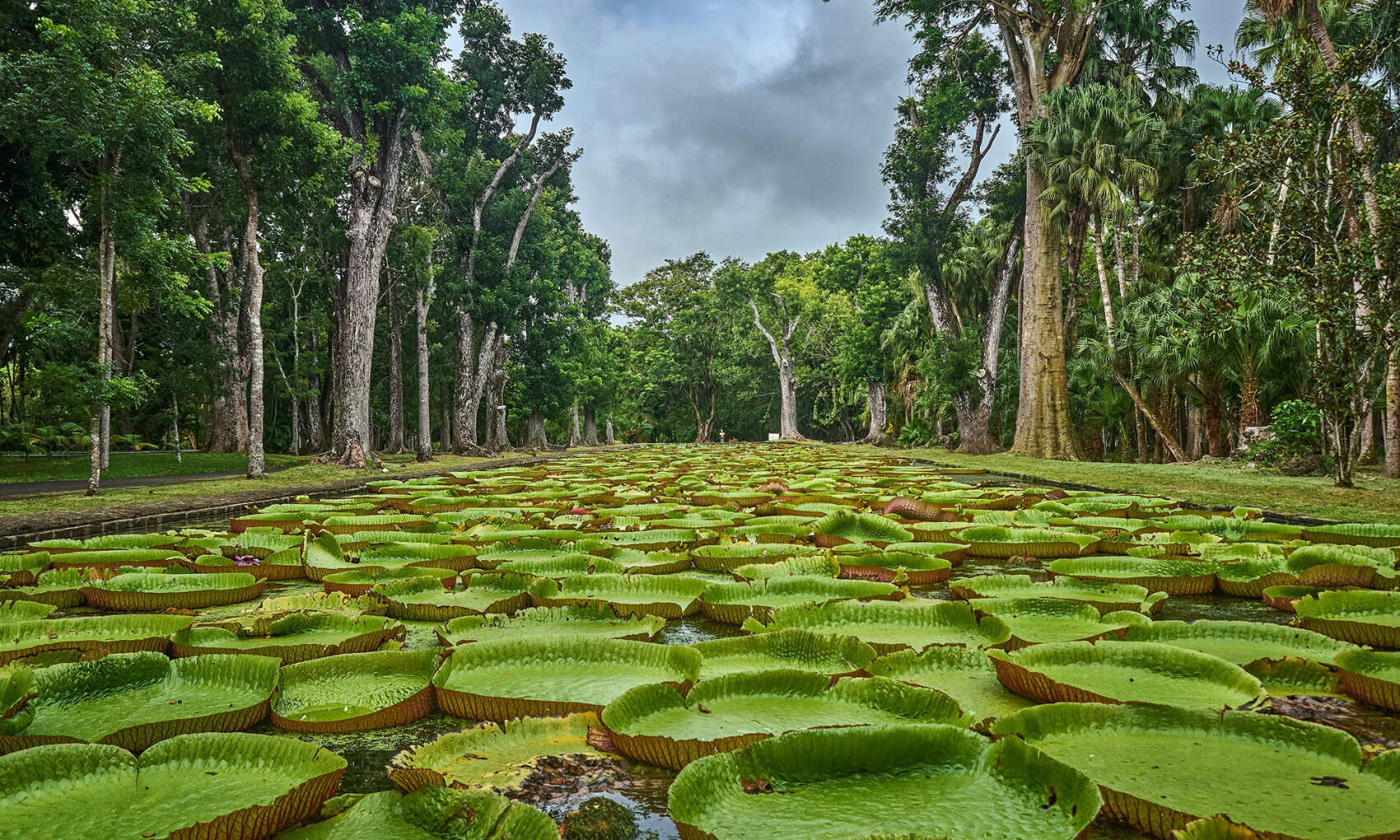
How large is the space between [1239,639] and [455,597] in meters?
2.10

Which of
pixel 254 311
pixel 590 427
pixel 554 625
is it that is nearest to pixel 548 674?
pixel 554 625

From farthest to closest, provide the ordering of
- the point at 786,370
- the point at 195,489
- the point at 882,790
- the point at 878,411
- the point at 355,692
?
the point at 786,370 → the point at 878,411 → the point at 195,489 → the point at 355,692 → the point at 882,790

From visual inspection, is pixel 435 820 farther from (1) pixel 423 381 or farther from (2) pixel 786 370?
(2) pixel 786 370

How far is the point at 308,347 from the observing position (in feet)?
72.1

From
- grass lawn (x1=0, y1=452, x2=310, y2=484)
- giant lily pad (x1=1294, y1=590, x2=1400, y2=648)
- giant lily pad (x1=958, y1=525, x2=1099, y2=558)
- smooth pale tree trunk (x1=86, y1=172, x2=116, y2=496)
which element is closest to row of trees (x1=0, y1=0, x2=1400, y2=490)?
smooth pale tree trunk (x1=86, y1=172, x2=116, y2=496)

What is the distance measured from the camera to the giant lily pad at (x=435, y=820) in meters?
0.79

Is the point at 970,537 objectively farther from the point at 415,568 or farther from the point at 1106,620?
the point at 415,568

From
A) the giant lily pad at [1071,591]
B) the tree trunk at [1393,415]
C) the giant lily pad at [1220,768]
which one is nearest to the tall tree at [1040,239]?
the tree trunk at [1393,415]

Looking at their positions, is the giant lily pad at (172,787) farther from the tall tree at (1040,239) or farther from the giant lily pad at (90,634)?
the tall tree at (1040,239)

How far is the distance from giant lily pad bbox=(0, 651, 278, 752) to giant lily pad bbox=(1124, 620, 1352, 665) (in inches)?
73.7

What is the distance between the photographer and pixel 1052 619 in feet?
6.15

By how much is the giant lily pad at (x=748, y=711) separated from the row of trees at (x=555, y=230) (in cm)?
601

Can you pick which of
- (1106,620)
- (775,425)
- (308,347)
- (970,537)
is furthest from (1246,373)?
(775,425)

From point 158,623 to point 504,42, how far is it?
53.7 ft
